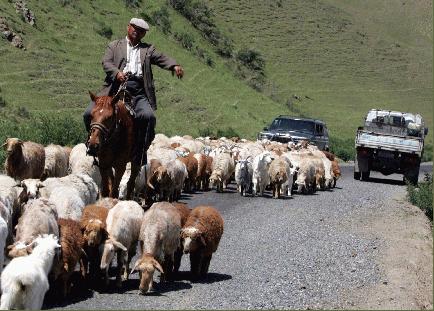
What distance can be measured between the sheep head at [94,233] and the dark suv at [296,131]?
21.5 meters

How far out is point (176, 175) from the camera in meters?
17.5

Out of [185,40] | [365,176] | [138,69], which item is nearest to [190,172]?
[138,69]

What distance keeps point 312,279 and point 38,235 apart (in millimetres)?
3463

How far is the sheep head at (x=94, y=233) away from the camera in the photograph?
845cm

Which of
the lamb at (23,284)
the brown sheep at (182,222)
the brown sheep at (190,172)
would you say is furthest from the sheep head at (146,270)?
the brown sheep at (190,172)

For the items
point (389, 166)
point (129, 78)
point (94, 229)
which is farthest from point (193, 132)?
point (94, 229)

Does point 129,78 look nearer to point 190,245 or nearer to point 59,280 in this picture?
point 190,245

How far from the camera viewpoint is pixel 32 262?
23.1 feet

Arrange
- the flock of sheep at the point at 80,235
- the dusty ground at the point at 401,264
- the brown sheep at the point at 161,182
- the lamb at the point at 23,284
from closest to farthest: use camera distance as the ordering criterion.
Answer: the lamb at the point at 23,284
the flock of sheep at the point at 80,235
the dusty ground at the point at 401,264
the brown sheep at the point at 161,182

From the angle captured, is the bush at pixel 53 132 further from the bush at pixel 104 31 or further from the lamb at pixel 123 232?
the bush at pixel 104 31

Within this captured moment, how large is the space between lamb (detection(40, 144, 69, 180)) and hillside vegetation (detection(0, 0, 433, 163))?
6.60 meters

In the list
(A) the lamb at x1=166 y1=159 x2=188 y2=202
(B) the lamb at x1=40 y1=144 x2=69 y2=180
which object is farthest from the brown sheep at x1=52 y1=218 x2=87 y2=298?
(A) the lamb at x1=166 y1=159 x2=188 y2=202

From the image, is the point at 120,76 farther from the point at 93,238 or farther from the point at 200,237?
the point at 93,238

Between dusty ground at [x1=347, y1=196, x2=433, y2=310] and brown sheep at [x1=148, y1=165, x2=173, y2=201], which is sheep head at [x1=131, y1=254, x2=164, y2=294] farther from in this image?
brown sheep at [x1=148, y1=165, x2=173, y2=201]
